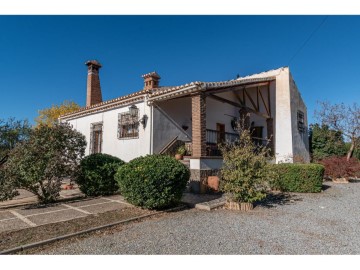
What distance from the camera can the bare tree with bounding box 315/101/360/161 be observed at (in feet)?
55.2

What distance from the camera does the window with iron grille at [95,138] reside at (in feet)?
43.3

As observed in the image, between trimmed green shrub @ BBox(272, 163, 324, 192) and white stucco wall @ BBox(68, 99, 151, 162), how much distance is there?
576cm

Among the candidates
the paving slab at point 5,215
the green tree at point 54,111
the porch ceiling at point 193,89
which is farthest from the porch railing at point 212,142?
the green tree at point 54,111

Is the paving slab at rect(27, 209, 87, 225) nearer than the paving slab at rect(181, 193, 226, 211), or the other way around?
the paving slab at rect(27, 209, 87, 225)

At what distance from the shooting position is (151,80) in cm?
1350

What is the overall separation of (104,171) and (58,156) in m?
1.64

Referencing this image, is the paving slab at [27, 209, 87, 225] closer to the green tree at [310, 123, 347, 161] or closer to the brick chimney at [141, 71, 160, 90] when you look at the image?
the brick chimney at [141, 71, 160, 90]

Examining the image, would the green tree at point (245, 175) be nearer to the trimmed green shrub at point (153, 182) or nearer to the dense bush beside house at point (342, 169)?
the trimmed green shrub at point (153, 182)

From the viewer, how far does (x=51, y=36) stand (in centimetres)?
952

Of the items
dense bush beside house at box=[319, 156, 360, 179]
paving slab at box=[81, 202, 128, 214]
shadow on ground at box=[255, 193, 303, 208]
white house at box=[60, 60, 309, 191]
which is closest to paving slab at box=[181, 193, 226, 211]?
white house at box=[60, 60, 309, 191]

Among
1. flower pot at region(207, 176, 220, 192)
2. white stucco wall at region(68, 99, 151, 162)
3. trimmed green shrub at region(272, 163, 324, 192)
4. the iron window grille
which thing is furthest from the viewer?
the iron window grille

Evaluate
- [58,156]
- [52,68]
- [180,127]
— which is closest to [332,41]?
[180,127]

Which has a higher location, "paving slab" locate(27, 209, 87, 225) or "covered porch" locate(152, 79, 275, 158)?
"covered porch" locate(152, 79, 275, 158)
